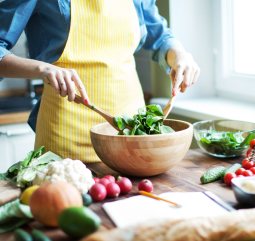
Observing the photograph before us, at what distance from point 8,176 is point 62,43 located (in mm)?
500

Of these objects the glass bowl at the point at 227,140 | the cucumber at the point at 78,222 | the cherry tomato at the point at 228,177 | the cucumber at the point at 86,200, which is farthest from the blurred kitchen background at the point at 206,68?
the cucumber at the point at 78,222

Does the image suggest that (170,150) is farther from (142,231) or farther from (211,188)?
(142,231)

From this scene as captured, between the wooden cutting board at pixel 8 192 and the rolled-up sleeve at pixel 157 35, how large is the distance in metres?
0.79

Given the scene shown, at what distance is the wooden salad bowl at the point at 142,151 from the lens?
901 mm

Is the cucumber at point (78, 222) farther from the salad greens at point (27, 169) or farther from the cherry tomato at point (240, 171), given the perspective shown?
the cherry tomato at point (240, 171)

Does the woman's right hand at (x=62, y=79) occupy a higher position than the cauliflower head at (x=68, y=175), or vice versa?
the woman's right hand at (x=62, y=79)

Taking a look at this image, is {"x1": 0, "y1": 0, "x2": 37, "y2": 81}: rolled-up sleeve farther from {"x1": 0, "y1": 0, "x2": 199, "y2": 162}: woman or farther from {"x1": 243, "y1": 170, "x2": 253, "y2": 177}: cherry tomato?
{"x1": 243, "y1": 170, "x2": 253, "y2": 177}: cherry tomato

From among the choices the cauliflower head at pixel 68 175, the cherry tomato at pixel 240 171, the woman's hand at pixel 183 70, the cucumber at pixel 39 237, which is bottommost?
the cherry tomato at pixel 240 171

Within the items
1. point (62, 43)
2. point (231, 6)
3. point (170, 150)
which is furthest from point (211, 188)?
point (231, 6)

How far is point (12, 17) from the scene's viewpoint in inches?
44.1

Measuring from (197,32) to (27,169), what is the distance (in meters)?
1.44

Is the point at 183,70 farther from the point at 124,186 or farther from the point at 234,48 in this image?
the point at 234,48

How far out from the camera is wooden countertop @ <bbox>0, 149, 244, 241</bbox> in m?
0.71

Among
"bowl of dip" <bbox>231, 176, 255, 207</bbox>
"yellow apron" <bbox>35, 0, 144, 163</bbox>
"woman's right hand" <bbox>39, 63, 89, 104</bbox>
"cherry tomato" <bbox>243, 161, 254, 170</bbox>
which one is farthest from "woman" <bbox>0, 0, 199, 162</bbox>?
"bowl of dip" <bbox>231, 176, 255, 207</bbox>
